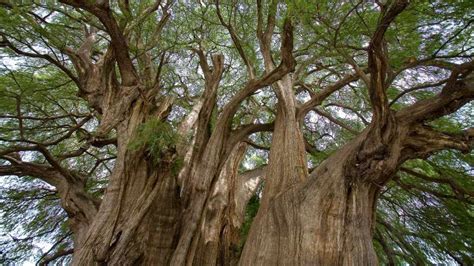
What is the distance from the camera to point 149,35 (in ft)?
17.1

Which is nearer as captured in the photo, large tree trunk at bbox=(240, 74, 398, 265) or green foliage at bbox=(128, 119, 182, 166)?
large tree trunk at bbox=(240, 74, 398, 265)

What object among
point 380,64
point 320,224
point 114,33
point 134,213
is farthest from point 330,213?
point 114,33

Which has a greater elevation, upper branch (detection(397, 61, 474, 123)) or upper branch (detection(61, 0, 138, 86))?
upper branch (detection(61, 0, 138, 86))

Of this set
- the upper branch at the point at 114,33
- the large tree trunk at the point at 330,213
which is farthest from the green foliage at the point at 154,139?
the large tree trunk at the point at 330,213

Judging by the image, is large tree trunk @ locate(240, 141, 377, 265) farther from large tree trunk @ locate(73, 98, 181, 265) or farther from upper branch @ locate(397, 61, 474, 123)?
large tree trunk @ locate(73, 98, 181, 265)

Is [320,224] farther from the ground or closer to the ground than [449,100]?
closer to the ground

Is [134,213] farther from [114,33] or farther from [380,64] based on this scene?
[380,64]

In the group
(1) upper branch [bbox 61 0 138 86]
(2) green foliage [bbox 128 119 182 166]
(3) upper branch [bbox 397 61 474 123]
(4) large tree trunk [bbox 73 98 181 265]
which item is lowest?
(4) large tree trunk [bbox 73 98 181 265]

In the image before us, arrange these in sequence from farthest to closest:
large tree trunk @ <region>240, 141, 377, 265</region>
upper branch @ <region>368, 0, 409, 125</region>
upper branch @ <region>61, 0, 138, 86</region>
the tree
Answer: upper branch @ <region>61, 0, 138, 86</region>, the tree, large tree trunk @ <region>240, 141, 377, 265</region>, upper branch @ <region>368, 0, 409, 125</region>

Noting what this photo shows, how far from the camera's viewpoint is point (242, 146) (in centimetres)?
536

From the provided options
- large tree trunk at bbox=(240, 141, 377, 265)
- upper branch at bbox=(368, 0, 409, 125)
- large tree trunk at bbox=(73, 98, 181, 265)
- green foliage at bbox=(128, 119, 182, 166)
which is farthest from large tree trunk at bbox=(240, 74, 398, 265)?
green foliage at bbox=(128, 119, 182, 166)

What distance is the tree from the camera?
2.71m

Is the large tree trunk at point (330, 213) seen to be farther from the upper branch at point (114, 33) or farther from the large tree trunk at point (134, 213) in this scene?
the upper branch at point (114, 33)

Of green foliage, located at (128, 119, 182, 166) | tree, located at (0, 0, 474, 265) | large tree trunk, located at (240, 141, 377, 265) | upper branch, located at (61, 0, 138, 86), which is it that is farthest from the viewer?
green foliage, located at (128, 119, 182, 166)
